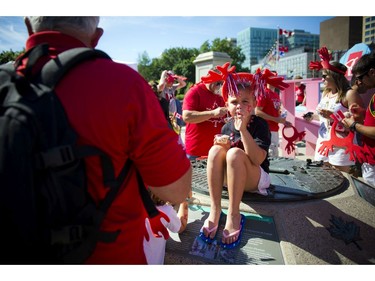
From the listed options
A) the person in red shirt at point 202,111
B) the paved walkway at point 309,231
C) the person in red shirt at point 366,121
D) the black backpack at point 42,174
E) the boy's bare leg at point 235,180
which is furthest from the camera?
the person in red shirt at point 202,111

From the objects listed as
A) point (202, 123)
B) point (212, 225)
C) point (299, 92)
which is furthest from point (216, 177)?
point (299, 92)

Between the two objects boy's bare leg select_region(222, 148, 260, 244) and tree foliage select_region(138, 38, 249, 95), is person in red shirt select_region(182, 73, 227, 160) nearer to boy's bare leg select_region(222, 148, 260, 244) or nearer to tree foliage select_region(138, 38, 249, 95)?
boy's bare leg select_region(222, 148, 260, 244)

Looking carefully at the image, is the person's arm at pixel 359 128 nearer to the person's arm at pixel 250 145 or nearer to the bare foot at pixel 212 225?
the person's arm at pixel 250 145

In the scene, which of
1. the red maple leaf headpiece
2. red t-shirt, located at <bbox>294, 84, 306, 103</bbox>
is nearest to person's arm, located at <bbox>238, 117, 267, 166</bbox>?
the red maple leaf headpiece

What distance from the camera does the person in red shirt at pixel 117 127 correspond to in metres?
0.89

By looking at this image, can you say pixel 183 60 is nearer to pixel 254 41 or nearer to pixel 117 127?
pixel 254 41

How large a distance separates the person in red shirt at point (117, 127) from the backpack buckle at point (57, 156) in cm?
6

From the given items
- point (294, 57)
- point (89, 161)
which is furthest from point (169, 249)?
point (294, 57)

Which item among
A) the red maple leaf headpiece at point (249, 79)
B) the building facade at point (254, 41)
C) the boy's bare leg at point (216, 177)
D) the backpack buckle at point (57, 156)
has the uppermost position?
the building facade at point (254, 41)

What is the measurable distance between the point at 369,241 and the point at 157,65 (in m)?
56.1

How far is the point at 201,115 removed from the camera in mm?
3172

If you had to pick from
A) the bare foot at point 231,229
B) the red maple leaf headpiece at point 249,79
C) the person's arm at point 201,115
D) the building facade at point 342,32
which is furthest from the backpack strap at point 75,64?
the building facade at point 342,32

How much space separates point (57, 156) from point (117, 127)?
0.21 metres

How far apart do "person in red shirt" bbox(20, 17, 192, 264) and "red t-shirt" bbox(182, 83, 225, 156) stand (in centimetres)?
225
